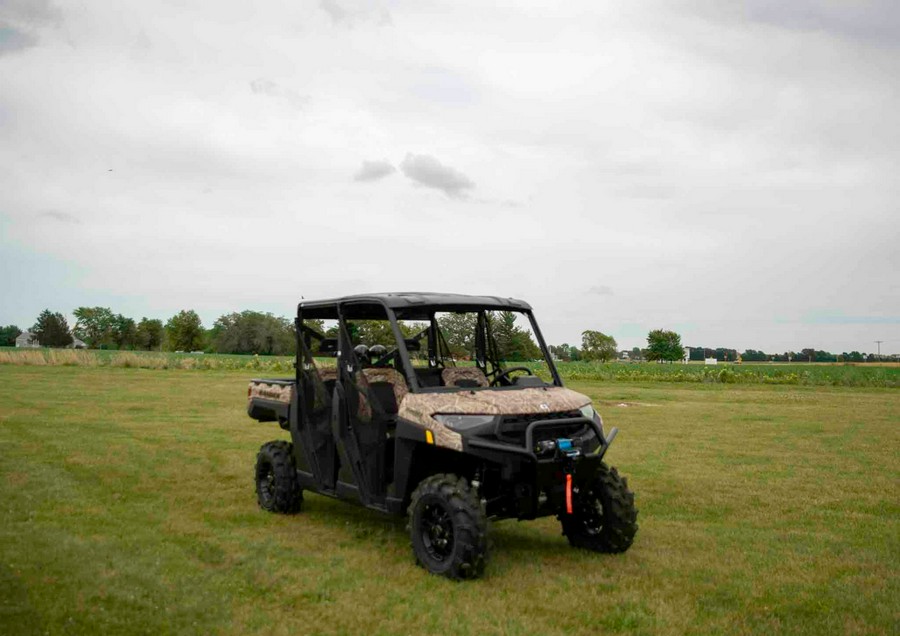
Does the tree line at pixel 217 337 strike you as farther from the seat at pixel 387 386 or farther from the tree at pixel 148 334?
the seat at pixel 387 386

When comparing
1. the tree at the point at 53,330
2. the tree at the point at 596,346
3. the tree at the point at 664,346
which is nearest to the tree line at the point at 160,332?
the tree at the point at 53,330

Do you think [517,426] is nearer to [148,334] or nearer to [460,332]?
[460,332]

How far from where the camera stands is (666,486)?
11266mm

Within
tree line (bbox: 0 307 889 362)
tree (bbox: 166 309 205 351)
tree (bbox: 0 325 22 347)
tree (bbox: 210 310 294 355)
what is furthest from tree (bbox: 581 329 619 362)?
tree (bbox: 0 325 22 347)

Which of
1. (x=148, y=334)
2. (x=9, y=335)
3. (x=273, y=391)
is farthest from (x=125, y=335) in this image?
(x=273, y=391)

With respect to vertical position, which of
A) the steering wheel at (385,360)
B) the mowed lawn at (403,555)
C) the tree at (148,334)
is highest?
the tree at (148,334)

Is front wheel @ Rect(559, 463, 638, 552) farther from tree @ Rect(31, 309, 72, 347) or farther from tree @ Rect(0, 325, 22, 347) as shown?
tree @ Rect(0, 325, 22, 347)

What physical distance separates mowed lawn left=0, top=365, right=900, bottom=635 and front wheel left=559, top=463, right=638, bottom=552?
0.17m

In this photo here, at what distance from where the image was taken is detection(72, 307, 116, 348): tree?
442 feet

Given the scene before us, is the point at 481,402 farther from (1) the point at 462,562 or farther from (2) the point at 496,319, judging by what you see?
(2) the point at 496,319

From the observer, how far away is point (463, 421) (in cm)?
671

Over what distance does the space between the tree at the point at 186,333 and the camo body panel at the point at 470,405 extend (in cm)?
12664

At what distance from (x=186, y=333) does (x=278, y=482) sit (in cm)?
12457

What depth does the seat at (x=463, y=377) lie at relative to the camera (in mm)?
8352
